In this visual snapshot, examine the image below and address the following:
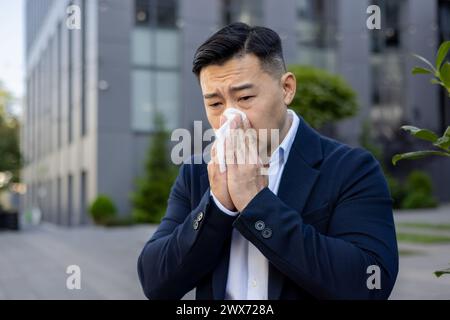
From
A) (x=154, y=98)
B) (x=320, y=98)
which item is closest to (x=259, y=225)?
(x=320, y=98)

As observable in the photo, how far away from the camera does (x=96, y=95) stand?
2361cm

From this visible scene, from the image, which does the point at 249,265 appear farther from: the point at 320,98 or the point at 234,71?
the point at 320,98

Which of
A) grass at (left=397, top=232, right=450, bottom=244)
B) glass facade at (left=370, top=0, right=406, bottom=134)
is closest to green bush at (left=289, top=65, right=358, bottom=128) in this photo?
grass at (left=397, top=232, right=450, bottom=244)

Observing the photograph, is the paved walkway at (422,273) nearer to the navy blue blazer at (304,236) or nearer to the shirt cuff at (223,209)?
the navy blue blazer at (304,236)

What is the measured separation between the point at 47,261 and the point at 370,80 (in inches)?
772

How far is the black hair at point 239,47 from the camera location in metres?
1.50

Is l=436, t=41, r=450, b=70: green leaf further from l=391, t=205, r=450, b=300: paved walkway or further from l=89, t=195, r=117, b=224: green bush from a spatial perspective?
l=89, t=195, r=117, b=224: green bush

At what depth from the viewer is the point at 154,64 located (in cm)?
2420

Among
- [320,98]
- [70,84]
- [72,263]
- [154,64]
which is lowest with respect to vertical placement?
[72,263]

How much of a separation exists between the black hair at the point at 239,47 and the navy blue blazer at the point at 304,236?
0.80ft

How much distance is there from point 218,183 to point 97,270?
→ 9.87 metres

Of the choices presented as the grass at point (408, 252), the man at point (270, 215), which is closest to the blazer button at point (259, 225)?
the man at point (270, 215)

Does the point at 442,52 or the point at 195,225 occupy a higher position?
the point at 442,52

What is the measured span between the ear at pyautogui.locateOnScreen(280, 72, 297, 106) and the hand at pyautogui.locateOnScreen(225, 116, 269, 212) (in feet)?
0.79
